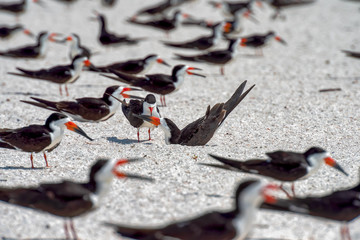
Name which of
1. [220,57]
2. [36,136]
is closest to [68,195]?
[36,136]

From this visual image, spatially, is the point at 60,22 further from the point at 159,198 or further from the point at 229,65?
the point at 159,198

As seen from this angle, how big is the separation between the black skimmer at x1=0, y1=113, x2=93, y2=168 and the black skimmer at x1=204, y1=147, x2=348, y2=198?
6.42 feet

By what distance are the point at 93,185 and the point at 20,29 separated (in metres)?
11.0

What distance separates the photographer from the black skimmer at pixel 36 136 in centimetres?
616

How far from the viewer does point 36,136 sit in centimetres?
616

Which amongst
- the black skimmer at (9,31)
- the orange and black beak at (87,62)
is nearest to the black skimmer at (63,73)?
the orange and black beak at (87,62)

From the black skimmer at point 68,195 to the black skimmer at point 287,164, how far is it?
1.15 metres

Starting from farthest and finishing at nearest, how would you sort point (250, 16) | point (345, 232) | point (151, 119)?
point (250, 16) < point (151, 119) < point (345, 232)

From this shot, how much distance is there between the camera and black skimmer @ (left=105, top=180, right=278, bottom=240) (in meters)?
4.05

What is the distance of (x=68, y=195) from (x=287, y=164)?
2.03 m

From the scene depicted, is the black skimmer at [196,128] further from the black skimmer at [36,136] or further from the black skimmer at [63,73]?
the black skimmer at [63,73]

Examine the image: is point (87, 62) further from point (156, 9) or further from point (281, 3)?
point (281, 3)

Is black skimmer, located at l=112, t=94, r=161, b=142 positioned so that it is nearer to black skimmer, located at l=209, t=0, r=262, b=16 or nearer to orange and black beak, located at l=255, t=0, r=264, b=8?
black skimmer, located at l=209, t=0, r=262, b=16

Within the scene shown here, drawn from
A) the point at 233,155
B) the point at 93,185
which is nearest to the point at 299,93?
the point at 233,155
